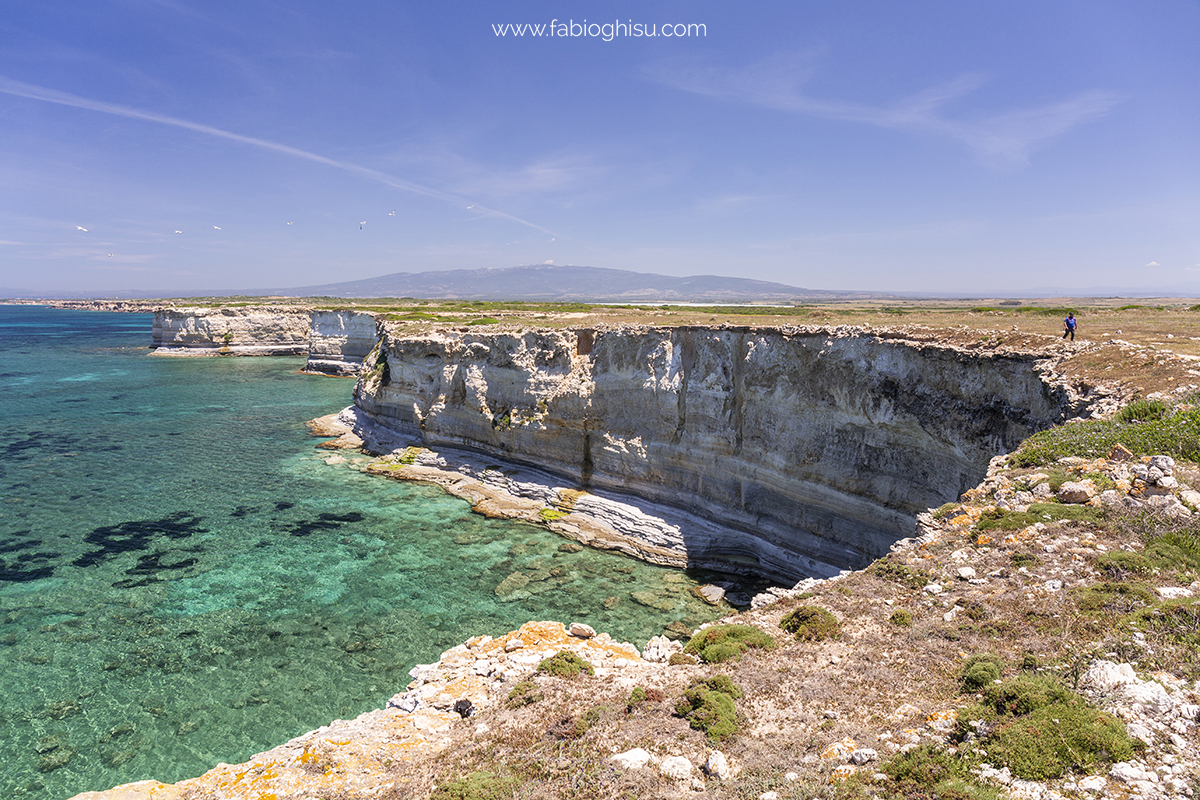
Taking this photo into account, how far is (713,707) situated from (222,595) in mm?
21201

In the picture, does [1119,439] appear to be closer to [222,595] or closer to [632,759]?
[632,759]

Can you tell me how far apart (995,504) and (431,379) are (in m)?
35.1

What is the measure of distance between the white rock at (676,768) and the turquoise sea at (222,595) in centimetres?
1247

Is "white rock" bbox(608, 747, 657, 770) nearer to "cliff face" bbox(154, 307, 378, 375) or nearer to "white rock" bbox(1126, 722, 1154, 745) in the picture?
"white rock" bbox(1126, 722, 1154, 745)

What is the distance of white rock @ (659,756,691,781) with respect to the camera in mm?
7277

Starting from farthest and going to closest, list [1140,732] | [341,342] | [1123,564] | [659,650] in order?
1. [341,342]
2. [659,650]
3. [1123,564]
4. [1140,732]

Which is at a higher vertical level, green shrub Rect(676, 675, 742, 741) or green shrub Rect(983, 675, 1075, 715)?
green shrub Rect(983, 675, 1075, 715)

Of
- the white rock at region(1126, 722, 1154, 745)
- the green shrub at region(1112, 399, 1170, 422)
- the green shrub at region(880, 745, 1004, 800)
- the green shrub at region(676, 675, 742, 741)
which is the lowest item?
the green shrub at region(676, 675, 742, 741)

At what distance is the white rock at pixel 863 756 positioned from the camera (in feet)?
21.7

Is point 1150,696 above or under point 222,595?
above

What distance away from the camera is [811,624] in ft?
34.7

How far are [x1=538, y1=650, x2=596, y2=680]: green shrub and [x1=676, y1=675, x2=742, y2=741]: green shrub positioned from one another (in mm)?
2507

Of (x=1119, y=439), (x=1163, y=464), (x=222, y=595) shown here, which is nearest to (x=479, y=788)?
(x=1163, y=464)

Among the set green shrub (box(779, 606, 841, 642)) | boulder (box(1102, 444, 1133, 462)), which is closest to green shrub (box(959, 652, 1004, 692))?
green shrub (box(779, 606, 841, 642))
